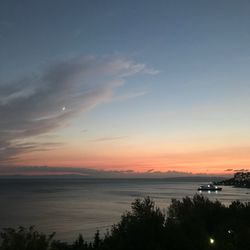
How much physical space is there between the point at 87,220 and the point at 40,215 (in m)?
18.0

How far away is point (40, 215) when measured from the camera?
375ft

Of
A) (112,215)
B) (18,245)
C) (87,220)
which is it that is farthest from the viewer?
(112,215)

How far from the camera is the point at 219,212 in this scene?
58250mm

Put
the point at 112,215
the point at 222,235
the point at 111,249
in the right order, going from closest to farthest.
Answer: the point at 111,249 → the point at 222,235 → the point at 112,215

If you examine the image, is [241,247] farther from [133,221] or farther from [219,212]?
[219,212]

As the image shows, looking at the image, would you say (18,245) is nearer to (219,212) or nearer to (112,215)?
(219,212)

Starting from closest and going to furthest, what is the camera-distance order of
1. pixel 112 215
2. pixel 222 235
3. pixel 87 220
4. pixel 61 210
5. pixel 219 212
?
pixel 222 235, pixel 219 212, pixel 87 220, pixel 112 215, pixel 61 210

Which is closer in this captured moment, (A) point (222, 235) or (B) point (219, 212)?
(A) point (222, 235)

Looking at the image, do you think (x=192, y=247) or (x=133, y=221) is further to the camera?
(x=133, y=221)

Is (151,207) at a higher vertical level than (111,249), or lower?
higher

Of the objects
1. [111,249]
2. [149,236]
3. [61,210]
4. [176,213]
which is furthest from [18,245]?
[61,210]

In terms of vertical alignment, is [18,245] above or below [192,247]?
above

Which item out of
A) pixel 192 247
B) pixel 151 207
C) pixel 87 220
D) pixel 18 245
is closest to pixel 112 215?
pixel 87 220

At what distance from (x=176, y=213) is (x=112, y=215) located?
55173mm
